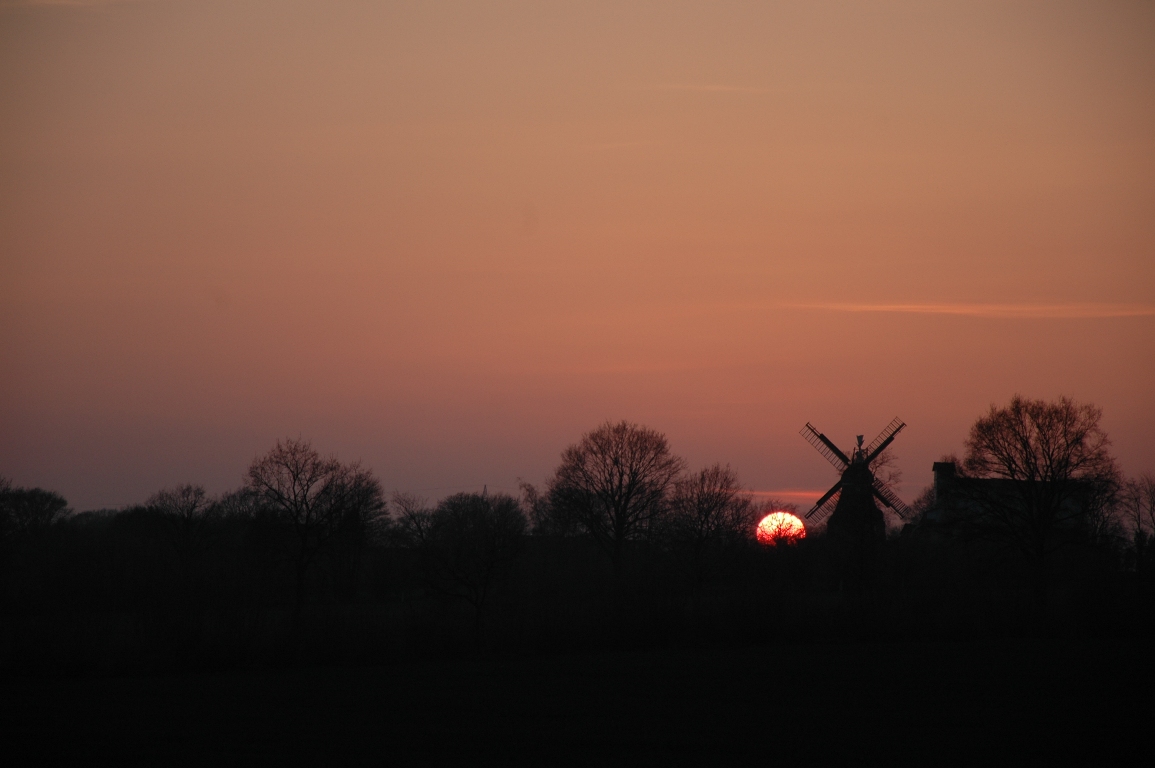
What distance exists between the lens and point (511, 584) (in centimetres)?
4838

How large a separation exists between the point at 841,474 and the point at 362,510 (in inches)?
1386

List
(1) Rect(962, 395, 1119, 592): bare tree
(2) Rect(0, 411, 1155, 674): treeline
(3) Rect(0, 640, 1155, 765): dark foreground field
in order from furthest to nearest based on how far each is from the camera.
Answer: (1) Rect(962, 395, 1119, 592): bare tree → (2) Rect(0, 411, 1155, 674): treeline → (3) Rect(0, 640, 1155, 765): dark foreground field

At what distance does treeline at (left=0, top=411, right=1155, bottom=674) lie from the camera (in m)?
30.7

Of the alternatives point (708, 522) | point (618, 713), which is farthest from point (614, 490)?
point (618, 713)

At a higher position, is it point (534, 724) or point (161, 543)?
point (161, 543)

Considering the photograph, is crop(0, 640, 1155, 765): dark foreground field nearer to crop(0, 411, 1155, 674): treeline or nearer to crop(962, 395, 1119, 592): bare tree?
crop(0, 411, 1155, 674): treeline

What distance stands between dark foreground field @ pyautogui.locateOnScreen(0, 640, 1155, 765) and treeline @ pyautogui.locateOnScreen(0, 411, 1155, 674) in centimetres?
234

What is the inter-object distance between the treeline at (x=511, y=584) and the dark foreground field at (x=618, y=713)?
7.69ft

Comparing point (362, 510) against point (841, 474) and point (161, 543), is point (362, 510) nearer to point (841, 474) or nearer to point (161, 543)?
point (161, 543)

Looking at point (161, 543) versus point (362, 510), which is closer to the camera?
point (362, 510)

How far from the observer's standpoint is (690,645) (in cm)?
3591

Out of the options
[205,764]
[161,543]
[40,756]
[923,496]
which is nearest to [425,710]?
[205,764]

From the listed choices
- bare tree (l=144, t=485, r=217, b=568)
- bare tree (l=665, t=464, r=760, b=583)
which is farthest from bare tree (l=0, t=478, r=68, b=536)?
bare tree (l=665, t=464, r=760, b=583)

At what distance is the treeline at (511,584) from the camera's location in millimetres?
30688
